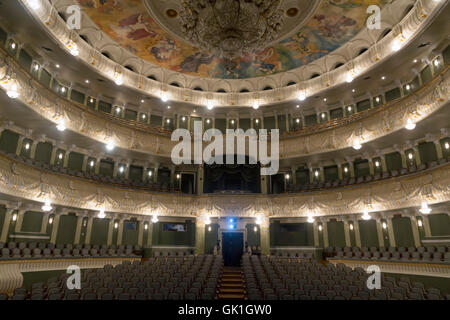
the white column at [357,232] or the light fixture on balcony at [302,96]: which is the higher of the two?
the light fixture on balcony at [302,96]

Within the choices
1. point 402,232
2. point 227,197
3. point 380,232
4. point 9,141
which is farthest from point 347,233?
point 9,141

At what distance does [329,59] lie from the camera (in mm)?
20906

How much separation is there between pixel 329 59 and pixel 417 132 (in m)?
8.54

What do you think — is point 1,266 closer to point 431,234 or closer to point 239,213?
point 239,213

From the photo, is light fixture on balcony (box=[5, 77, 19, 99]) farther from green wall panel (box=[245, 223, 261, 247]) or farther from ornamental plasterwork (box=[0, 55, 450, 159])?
green wall panel (box=[245, 223, 261, 247])

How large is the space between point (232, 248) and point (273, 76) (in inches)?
574

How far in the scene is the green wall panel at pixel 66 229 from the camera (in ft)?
54.8

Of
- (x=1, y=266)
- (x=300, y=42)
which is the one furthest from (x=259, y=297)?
(x=300, y=42)

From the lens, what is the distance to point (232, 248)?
21078mm

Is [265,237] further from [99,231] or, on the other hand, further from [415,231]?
[99,231]

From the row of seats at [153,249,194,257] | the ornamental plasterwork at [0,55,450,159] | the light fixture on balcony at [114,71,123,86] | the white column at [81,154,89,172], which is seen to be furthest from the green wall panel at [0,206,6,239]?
the light fixture on balcony at [114,71,123,86]

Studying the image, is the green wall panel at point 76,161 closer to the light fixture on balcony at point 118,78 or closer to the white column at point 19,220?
the white column at point 19,220

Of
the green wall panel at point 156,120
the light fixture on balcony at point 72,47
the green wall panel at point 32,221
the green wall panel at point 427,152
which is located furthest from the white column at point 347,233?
the light fixture on balcony at point 72,47

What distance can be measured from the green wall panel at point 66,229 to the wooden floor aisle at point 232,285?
9929 millimetres
